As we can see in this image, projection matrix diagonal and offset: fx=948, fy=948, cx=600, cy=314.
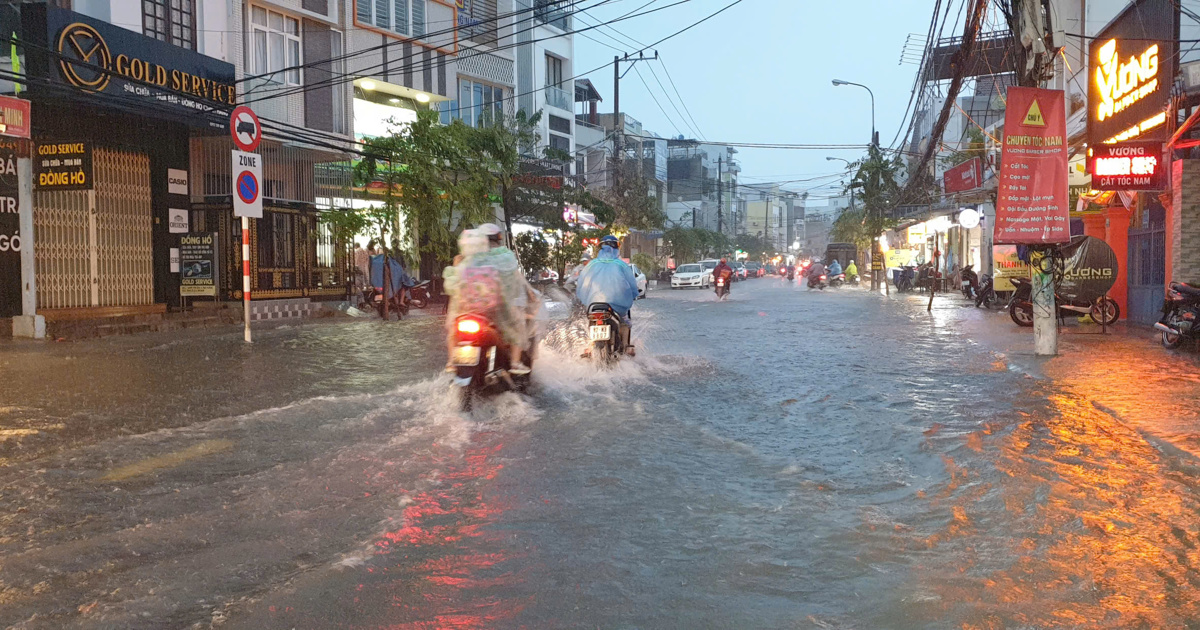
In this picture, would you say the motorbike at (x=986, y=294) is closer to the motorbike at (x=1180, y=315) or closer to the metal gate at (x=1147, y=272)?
the metal gate at (x=1147, y=272)

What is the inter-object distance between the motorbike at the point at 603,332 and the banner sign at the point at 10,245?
37.3 feet

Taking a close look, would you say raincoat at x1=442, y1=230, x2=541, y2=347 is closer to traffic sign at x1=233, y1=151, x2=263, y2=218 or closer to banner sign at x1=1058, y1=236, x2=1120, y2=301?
traffic sign at x1=233, y1=151, x2=263, y2=218

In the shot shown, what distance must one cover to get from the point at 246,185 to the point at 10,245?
15.1 feet

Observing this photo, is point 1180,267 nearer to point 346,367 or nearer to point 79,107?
point 346,367

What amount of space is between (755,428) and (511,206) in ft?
91.3

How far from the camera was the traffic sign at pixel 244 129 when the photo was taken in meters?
14.6

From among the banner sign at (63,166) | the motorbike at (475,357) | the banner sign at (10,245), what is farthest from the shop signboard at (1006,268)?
the banner sign at (10,245)

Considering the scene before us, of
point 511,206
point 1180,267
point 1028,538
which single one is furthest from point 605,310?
point 511,206

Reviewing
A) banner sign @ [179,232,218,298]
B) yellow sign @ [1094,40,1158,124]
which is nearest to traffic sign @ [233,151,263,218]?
banner sign @ [179,232,218,298]

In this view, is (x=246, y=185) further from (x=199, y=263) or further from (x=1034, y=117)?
(x=1034, y=117)

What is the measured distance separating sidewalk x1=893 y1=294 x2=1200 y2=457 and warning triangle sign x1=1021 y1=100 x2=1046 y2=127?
3.08 meters

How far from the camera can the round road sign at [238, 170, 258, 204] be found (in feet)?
49.0

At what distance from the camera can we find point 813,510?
507 cm

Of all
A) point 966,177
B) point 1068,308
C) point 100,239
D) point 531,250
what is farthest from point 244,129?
point 531,250
